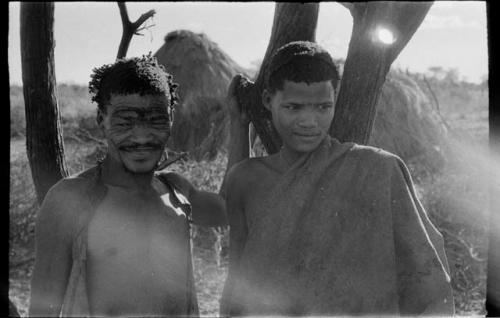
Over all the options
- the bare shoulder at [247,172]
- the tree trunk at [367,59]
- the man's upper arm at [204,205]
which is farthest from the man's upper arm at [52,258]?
the tree trunk at [367,59]

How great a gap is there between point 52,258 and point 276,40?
4.75 ft

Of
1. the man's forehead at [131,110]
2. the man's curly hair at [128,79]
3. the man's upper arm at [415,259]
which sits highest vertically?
the man's curly hair at [128,79]

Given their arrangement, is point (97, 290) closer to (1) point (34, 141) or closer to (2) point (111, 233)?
(2) point (111, 233)

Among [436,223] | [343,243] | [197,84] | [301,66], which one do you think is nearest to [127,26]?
[301,66]

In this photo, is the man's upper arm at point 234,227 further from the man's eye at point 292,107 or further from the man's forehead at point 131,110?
the man's forehead at point 131,110

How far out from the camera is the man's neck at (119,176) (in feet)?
6.58

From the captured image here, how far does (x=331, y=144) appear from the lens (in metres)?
2.07

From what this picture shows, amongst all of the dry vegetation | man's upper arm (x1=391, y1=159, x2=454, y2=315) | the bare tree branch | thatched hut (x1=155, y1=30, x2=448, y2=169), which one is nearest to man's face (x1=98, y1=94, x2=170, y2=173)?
man's upper arm (x1=391, y1=159, x2=454, y2=315)

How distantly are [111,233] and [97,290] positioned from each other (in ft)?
0.58

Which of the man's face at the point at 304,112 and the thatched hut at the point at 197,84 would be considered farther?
the thatched hut at the point at 197,84

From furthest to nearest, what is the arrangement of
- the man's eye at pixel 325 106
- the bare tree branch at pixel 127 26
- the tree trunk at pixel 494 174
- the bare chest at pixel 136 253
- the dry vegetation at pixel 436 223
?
1. the dry vegetation at pixel 436 223
2. the bare tree branch at pixel 127 26
3. the man's eye at pixel 325 106
4. the bare chest at pixel 136 253
5. the tree trunk at pixel 494 174

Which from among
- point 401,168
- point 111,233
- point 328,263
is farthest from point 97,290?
point 401,168

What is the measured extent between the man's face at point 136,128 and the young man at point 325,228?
0.36 meters

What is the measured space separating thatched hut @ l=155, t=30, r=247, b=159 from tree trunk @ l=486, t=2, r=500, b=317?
302 inches
